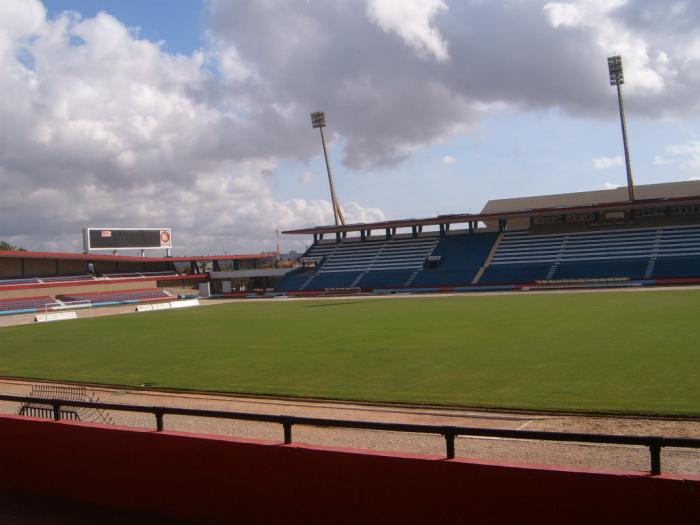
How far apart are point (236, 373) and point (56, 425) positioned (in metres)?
10.9

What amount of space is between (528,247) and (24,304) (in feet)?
185

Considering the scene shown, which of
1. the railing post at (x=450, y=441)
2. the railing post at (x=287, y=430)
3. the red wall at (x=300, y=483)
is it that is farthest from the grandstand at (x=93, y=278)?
the railing post at (x=450, y=441)

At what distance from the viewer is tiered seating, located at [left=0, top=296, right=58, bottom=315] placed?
6397 cm

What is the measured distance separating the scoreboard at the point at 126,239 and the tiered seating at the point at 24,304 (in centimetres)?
1313

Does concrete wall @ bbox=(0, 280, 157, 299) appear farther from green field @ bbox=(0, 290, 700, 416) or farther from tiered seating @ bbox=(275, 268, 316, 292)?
→ green field @ bbox=(0, 290, 700, 416)

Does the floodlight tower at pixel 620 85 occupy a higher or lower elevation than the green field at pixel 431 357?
higher

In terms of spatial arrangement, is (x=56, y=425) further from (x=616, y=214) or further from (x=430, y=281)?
(x=616, y=214)

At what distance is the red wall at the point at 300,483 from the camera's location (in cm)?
509

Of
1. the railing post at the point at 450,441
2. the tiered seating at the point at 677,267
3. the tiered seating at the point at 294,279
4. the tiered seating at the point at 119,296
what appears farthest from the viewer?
the tiered seating at the point at 294,279

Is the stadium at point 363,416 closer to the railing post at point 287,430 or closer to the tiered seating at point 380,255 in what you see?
the railing post at point 287,430

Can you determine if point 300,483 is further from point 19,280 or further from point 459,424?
point 19,280

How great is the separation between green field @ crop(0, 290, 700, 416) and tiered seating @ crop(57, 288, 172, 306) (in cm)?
3750

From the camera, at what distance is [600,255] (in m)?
65.4

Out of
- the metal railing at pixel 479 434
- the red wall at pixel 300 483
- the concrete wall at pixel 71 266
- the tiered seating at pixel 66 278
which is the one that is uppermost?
the concrete wall at pixel 71 266
